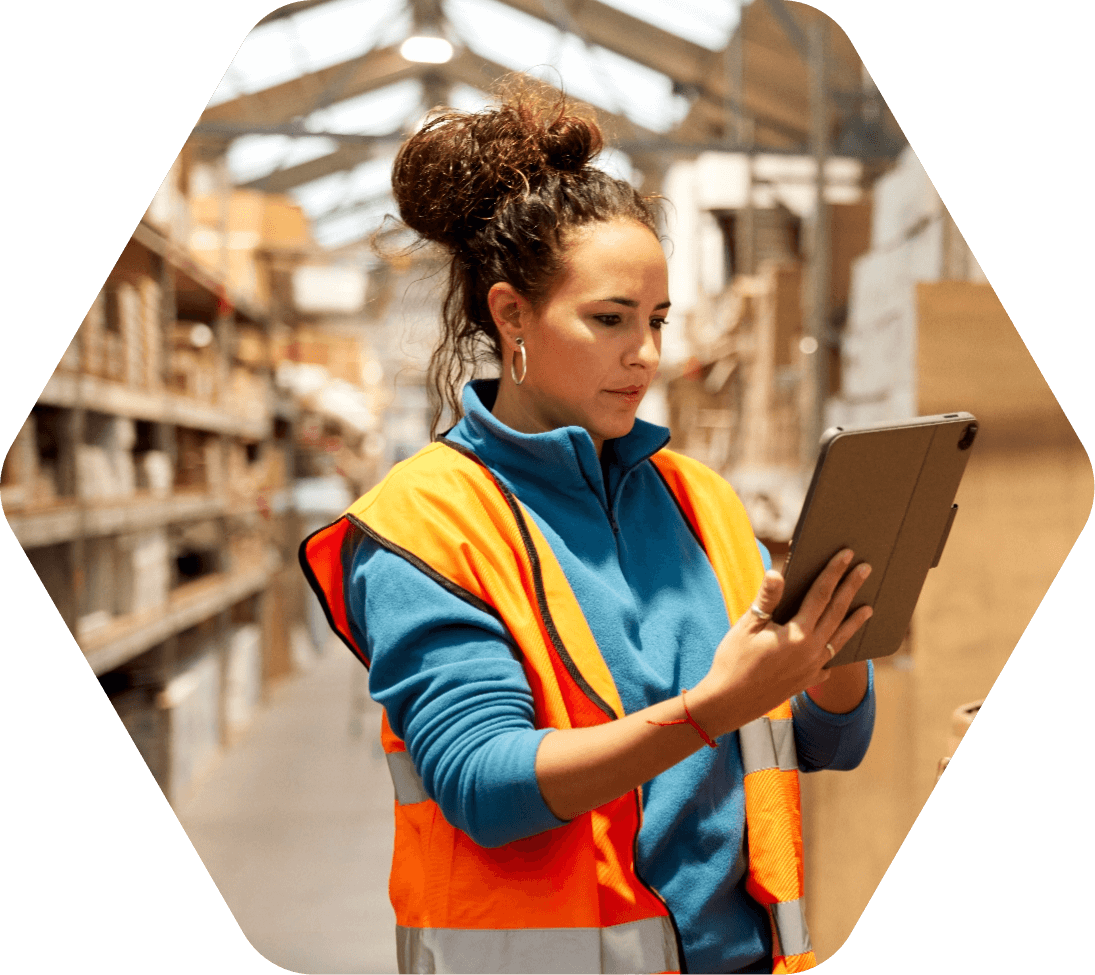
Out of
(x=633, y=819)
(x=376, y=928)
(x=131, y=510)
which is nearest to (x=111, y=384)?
(x=131, y=510)

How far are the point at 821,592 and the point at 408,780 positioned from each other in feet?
1.21

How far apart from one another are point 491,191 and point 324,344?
5251mm

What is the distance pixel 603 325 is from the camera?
2.67 feet

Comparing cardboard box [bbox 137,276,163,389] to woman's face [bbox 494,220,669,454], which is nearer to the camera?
woman's face [bbox 494,220,669,454]

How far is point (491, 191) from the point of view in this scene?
2.84ft

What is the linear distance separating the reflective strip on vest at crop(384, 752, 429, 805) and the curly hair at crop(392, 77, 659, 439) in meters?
0.39

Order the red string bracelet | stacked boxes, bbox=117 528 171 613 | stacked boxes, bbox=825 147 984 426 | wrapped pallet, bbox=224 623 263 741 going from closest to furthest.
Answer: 1. the red string bracelet
2. stacked boxes, bbox=825 147 984 426
3. stacked boxes, bbox=117 528 171 613
4. wrapped pallet, bbox=224 623 263 741

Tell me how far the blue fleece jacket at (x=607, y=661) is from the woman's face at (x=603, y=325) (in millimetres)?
38

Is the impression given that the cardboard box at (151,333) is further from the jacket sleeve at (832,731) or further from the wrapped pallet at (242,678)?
the jacket sleeve at (832,731)

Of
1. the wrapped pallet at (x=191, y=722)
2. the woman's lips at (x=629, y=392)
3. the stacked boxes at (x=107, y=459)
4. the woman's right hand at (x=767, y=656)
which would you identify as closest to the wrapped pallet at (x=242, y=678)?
the wrapped pallet at (x=191, y=722)

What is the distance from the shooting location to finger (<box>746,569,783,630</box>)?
0.68 metres

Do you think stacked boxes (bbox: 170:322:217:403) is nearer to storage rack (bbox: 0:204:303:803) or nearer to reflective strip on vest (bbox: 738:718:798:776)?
storage rack (bbox: 0:204:303:803)

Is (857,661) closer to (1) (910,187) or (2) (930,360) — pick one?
(2) (930,360)

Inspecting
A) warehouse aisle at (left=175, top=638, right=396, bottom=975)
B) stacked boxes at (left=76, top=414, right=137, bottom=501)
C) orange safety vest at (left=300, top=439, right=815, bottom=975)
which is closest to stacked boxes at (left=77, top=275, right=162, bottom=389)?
stacked boxes at (left=76, top=414, right=137, bottom=501)
